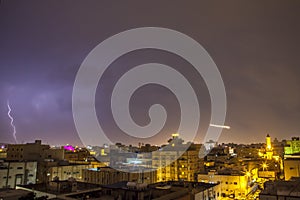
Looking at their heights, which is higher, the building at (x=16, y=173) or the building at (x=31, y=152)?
the building at (x=31, y=152)

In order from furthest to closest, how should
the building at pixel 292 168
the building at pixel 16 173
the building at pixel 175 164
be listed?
1. the building at pixel 175 164
2. the building at pixel 16 173
3. the building at pixel 292 168

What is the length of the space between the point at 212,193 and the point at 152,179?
35.4m

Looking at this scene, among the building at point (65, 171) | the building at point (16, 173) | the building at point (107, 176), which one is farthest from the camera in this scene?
the building at point (107, 176)

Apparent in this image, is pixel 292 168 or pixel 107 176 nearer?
pixel 292 168

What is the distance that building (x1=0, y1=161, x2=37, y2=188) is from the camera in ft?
150

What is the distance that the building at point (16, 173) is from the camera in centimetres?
4565

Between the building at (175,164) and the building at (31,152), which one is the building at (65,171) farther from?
the building at (175,164)

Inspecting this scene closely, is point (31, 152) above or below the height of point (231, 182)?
above

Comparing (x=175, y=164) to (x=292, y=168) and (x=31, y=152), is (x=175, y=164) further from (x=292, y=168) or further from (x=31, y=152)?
(x=31, y=152)

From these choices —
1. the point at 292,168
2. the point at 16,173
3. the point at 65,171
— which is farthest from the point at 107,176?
the point at 292,168

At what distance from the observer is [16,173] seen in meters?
48.3

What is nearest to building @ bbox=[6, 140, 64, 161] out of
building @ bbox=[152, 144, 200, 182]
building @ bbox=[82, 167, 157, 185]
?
building @ bbox=[82, 167, 157, 185]

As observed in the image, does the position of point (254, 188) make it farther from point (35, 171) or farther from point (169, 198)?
point (35, 171)

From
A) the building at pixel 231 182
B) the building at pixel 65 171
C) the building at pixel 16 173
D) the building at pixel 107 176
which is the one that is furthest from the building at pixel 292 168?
the building at pixel 16 173
